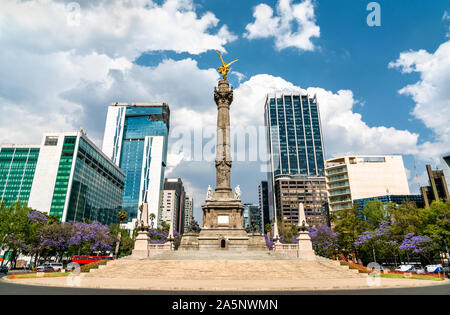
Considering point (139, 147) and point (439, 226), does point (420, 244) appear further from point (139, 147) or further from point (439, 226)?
point (139, 147)

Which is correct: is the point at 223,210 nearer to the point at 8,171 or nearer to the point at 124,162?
the point at 8,171

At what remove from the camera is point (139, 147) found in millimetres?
181500

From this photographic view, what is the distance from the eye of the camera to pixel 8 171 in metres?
98.4

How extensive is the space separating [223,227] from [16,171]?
98289 millimetres

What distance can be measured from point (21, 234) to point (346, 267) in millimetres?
44678

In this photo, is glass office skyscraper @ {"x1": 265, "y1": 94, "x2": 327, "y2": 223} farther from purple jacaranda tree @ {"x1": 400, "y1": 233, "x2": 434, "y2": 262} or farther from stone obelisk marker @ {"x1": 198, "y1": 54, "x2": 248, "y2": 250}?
purple jacaranda tree @ {"x1": 400, "y1": 233, "x2": 434, "y2": 262}

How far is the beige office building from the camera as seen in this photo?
286 ft

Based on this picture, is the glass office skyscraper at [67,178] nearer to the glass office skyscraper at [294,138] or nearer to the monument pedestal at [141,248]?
the monument pedestal at [141,248]

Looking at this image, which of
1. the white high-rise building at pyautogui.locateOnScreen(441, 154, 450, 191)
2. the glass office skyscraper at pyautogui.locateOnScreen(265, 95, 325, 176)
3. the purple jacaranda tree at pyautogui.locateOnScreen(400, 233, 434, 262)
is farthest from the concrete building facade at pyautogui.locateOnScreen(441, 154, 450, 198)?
the glass office skyscraper at pyautogui.locateOnScreen(265, 95, 325, 176)

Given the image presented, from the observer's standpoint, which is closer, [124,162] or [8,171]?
[8,171]

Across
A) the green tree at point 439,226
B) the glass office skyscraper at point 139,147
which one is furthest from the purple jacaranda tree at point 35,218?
the glass office skyscraper at point 139,147

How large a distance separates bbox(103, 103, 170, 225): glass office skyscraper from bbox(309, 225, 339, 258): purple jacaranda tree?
130425 millimetres
